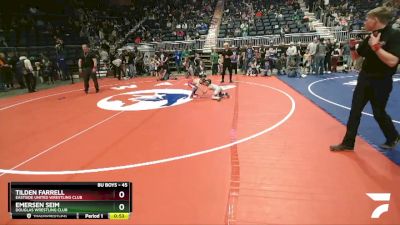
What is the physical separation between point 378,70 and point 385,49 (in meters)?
0.30

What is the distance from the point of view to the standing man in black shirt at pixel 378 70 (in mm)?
4047

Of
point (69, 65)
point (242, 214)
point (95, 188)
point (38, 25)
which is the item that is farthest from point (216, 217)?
point (38, 25)

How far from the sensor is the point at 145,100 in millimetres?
9531

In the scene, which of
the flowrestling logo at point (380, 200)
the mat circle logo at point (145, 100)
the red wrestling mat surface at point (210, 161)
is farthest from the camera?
the mat circle logo at point (145, 100)

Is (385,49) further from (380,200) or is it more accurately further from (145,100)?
(145,100)

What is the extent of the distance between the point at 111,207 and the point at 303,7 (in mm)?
25798

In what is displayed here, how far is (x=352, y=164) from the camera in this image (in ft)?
14.1

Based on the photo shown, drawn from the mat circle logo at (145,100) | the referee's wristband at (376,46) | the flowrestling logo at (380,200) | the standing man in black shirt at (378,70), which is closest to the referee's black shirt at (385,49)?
the standing man in black shirt at (378,70)

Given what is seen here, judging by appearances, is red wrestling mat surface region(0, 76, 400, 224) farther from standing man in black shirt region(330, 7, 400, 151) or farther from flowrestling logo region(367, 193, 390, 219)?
standing man in black shirt region(330, 7, 400, 151)

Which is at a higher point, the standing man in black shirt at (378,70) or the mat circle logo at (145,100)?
the standing man in black shirt at (378,70)

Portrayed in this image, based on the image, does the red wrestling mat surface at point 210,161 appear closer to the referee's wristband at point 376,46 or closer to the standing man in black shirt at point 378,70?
the standing man in black shirt at point 378,70

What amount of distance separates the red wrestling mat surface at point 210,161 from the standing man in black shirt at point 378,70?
406mm
